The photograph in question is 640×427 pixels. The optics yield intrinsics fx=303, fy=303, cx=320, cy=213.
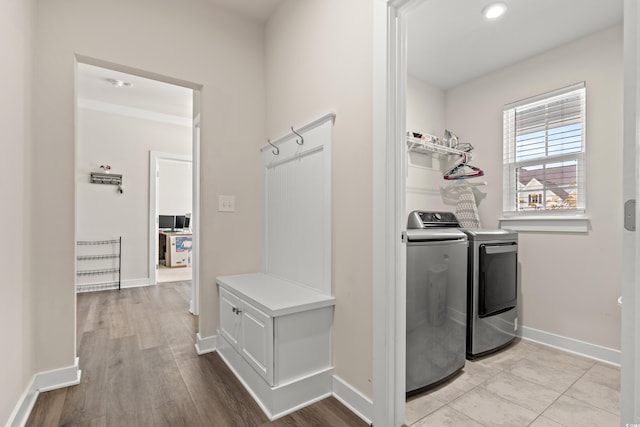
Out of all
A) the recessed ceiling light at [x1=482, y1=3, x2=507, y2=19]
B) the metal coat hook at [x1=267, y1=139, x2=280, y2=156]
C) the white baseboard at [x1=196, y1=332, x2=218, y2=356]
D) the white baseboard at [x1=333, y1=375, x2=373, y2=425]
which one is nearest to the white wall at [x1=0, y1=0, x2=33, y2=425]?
the white baseboard at [x1=196, y1=332, x2=218, y2=356]

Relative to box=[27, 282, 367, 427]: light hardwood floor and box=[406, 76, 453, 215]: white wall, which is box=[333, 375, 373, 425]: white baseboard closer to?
box=[27, 282, 367, 427]: light hardwood floor

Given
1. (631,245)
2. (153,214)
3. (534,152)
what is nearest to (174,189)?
(153,214)

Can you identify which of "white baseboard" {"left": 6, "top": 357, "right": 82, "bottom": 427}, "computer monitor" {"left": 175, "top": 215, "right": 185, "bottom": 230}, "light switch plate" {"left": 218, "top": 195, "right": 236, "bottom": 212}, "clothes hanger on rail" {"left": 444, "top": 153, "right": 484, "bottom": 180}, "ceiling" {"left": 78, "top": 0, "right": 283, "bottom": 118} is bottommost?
"white baseboard" {"left": 6, "top": 357, "right": 82, "bottom": 427}

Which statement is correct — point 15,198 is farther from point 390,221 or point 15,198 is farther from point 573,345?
point 573,345

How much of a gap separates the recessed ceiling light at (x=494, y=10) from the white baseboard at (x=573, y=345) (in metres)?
2.58

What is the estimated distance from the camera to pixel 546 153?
271 centimetres

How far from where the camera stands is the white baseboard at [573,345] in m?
2.24

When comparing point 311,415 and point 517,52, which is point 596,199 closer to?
point 517,52

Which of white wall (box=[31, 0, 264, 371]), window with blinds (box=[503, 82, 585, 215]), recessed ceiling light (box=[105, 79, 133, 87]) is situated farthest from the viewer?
recessed ceiling light (box=[105, 79, 133, 87])

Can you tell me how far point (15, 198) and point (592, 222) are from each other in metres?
3.77

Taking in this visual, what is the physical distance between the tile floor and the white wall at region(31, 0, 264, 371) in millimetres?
1710

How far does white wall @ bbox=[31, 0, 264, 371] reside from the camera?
1864 millimetres

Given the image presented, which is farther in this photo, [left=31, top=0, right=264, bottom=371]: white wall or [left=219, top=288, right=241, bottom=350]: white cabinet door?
[left=219, top=288, right=241, bottom=350]: white cabinet door

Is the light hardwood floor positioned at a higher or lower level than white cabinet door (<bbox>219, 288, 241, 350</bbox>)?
lower
